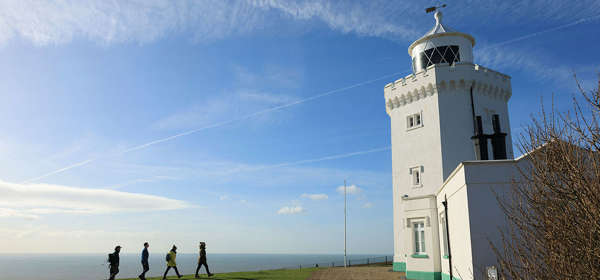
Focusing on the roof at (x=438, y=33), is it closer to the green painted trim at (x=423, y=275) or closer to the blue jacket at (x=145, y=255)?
the green painted trim at (x=423, y=275)

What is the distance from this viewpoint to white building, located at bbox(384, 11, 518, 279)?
18.6m

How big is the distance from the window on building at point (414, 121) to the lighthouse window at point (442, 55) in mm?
3523

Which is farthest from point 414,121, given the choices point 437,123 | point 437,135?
point 437,135

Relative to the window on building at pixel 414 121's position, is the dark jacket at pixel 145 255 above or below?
below

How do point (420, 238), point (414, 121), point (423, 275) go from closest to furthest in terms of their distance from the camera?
point (423, 275)
point (420, 238)
point (414, 121)

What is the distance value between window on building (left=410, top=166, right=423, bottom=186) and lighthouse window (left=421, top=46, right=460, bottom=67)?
6779 mm

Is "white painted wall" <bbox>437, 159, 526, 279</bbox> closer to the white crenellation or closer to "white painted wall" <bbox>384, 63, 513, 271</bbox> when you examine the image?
"white painted wall" <bbox>384, 63, 513, 271</bbox>

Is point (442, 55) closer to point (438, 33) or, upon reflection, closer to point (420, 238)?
point (438, 33)

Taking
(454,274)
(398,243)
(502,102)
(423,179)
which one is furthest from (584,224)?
(502,102)

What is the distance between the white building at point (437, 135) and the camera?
1864 centimetres

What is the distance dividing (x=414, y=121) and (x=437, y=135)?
2.09 metres

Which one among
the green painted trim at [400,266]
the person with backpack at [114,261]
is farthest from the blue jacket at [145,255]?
the green painted trim at [400,266]

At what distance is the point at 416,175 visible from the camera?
2269cm

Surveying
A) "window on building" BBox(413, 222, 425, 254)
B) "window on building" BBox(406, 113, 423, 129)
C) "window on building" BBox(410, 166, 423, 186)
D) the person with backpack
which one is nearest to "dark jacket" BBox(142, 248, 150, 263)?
the person with backpack
